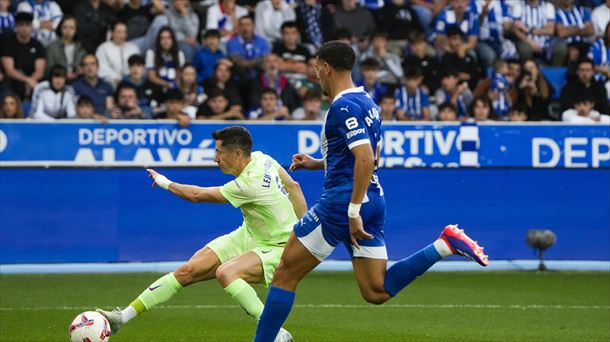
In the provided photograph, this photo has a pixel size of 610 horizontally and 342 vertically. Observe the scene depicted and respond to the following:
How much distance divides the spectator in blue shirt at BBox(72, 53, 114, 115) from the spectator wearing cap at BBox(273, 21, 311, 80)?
2.87 metres

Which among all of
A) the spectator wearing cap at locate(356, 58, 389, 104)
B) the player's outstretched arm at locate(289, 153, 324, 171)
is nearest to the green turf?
the player's outstretched arm at locate(289, 153, 324, 171)

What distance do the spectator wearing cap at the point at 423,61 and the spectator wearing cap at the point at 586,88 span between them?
2052 millimetres

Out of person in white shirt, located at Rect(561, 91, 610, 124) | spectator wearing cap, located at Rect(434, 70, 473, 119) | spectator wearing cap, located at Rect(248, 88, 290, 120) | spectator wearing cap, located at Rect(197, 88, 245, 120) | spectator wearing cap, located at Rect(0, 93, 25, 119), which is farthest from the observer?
spectator wearing cap, located at Rect(434, 70, 473, 119)

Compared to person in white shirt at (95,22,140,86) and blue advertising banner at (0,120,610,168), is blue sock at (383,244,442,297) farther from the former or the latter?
person in white shirt at (95,22,140,86)

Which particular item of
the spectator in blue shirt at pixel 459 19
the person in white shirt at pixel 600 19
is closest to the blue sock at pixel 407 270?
the spectator in blue shirt at pixel 459 19

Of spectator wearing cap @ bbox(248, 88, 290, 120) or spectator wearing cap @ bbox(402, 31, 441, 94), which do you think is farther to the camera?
spectator wearing cap @ bbox(402, 31, 441, 94)

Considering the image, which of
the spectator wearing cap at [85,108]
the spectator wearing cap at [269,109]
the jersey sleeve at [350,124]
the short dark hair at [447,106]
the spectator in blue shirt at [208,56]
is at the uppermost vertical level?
the jersey sleeve at [350,124]

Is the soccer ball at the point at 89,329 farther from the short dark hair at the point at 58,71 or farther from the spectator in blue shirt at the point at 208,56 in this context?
the spectator in blue shirt at the point at 208,56

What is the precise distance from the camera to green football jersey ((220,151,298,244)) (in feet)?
30.8

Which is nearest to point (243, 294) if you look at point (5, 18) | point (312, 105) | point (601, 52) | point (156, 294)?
point (156, 294)

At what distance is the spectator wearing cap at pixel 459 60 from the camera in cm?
1906

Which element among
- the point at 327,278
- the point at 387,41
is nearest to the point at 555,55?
the point at 387,41

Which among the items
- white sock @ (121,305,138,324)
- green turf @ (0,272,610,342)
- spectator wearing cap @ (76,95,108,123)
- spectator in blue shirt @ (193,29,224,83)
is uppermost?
spectator in blue shirt @ (193,29,224,83)

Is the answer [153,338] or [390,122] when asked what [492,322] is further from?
[390,122]
